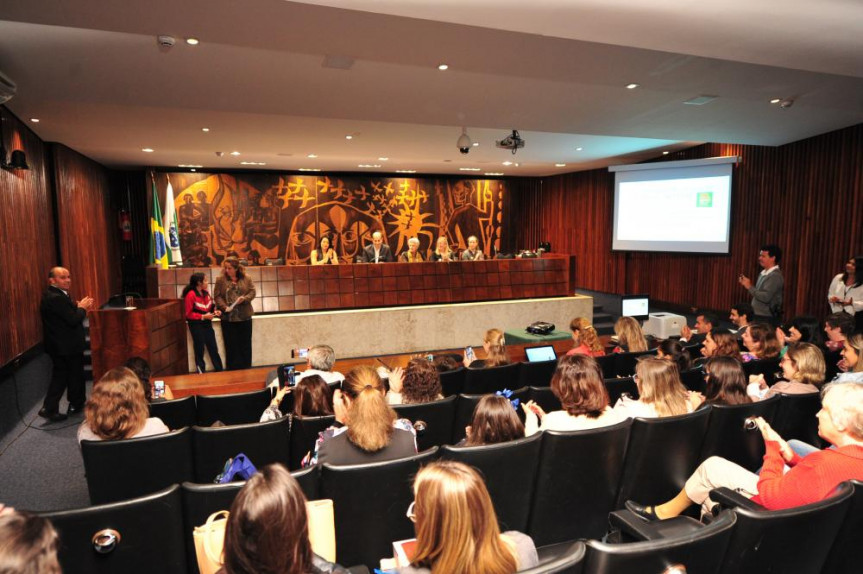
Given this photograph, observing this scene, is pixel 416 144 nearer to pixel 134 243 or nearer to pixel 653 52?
pixel 653 52

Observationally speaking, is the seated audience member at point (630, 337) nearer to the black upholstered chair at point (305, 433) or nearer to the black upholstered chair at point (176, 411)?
the black upholstered chair at point (305, 433)

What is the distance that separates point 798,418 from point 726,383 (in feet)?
1.62

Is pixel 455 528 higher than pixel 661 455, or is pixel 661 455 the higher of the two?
pixel 455 528

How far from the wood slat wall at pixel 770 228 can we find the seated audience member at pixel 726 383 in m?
5.84

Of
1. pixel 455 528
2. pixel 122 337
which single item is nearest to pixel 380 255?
pixel 122 337

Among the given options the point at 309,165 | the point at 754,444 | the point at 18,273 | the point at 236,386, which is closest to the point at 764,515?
the point at 754,444

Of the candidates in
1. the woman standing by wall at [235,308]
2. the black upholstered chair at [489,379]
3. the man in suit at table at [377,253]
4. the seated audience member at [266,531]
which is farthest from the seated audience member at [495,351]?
the man in suit at table at [377,253]

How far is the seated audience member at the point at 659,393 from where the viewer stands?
9.18 feet

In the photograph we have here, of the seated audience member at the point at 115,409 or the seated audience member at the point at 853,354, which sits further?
the seated audience member at the point at 853,354

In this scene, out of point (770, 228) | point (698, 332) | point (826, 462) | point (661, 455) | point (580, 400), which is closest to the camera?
point (826, 462)

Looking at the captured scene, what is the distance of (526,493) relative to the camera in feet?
7.55

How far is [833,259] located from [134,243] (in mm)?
13656

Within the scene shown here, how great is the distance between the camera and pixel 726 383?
9.46 feet

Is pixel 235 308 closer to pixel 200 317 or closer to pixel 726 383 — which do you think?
pixel 200 317
